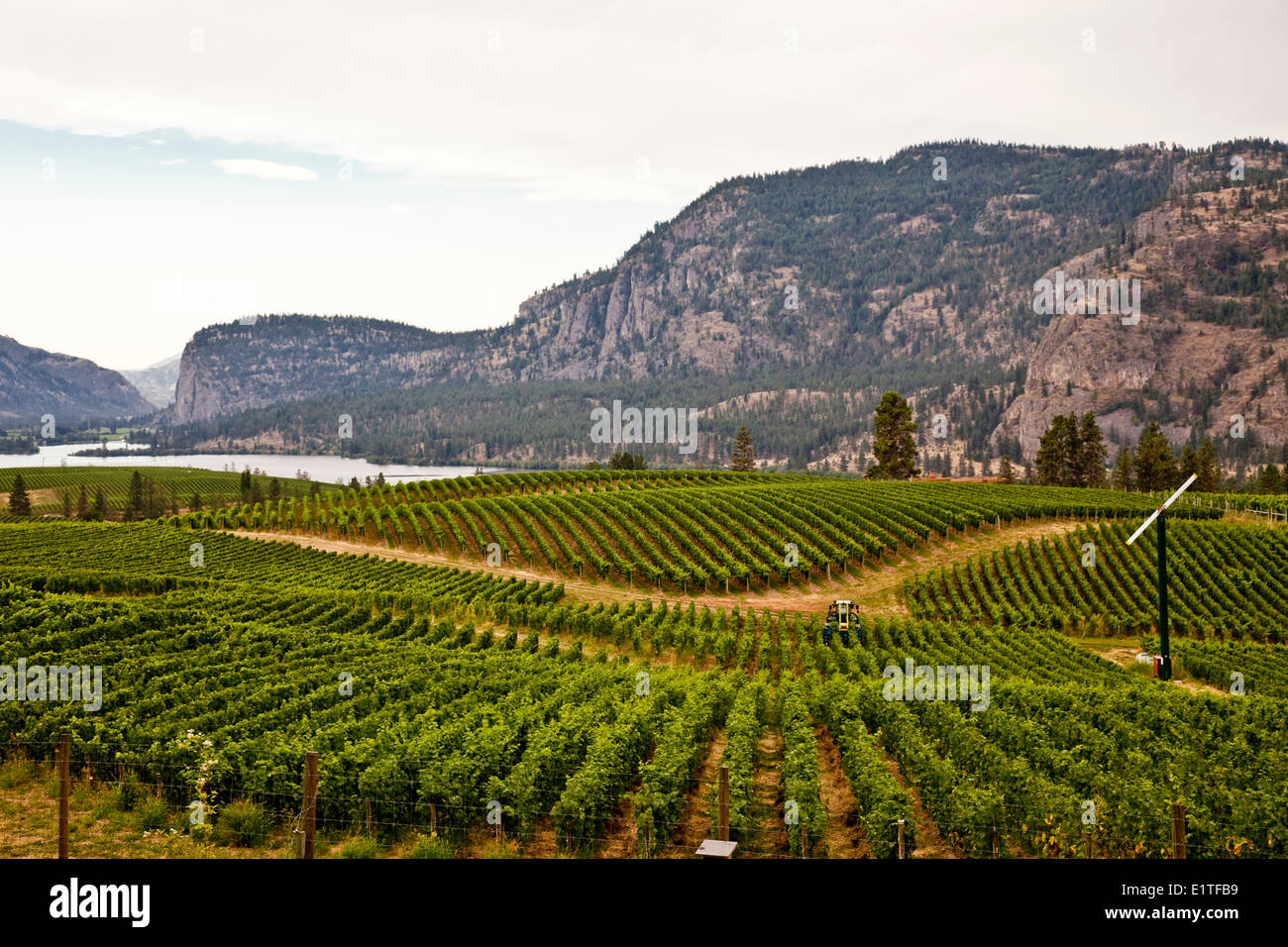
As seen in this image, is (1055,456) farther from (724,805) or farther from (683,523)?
(724,805)

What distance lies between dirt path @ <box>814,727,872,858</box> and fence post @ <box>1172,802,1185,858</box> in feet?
17.8

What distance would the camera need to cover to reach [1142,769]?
1936 cm

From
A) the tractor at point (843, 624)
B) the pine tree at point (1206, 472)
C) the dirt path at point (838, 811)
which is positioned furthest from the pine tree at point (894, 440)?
the dirt path at point (838, 811)

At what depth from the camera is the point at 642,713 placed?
22.2 meters

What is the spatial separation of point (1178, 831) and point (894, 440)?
101734mm

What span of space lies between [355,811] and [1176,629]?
5361cm

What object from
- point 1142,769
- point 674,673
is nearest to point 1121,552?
point 674,673

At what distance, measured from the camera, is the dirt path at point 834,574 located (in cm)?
5631

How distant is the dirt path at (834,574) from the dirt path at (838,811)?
1217 inches

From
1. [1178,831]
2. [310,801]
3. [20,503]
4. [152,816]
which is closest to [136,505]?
[20,503]

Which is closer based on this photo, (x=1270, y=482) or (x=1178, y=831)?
(x=1178, y=831)

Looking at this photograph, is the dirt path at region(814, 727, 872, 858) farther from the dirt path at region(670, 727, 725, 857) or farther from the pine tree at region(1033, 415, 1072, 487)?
the pine tree at region(1033, 415, 1072, 487)

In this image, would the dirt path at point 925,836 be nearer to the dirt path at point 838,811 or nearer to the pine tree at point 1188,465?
the dirt path at point 838,811
